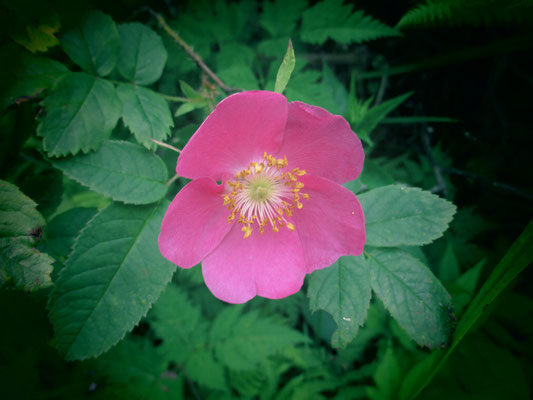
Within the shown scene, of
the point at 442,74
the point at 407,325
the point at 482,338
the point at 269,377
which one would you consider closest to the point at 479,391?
the point at 482,338

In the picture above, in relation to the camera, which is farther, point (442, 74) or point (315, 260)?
point (442, 74)

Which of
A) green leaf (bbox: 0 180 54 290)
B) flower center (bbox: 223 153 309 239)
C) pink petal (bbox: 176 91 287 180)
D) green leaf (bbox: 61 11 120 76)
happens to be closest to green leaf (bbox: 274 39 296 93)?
pink petal (bbox: 176 91 287 180)

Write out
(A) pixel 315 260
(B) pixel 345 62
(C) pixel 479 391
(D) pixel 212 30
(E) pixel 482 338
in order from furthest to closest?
(B) pixel 345 62 → (D) pixel 212 30 → (E) pixel 482 338 → (C) pixel 479 391 → (A) pixel 315 260

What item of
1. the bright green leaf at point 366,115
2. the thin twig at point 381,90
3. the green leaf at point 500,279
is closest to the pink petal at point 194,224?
the bright green leaf at point 366,115

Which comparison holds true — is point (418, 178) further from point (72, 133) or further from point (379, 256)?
point (72, 133)

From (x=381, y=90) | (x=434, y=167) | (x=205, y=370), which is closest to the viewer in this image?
(x=205, y=370)

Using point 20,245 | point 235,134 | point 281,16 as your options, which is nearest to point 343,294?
point 235,134

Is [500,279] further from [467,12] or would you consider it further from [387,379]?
[467,12]
